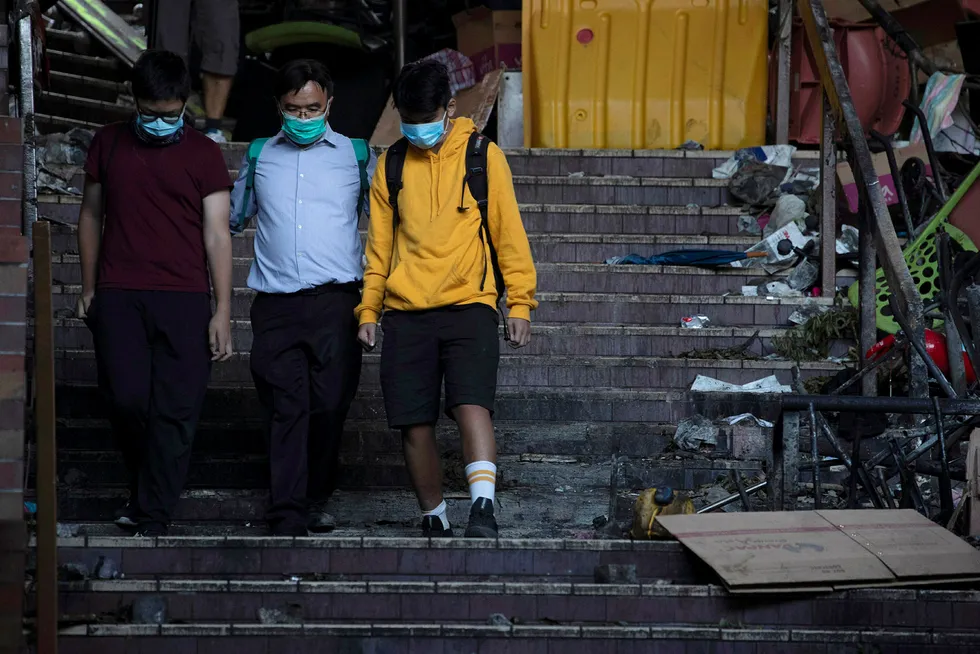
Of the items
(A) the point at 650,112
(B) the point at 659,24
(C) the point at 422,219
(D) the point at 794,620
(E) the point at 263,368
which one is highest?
(B) the point at 659,24

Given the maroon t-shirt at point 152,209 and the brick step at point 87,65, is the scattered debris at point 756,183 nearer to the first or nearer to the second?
the maroon t-shirt at point 152,209

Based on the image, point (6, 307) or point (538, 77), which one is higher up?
point (538, 77)

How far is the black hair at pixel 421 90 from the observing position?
546 cm

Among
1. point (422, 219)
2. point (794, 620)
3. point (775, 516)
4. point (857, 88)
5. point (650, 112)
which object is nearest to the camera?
point (794, 620)

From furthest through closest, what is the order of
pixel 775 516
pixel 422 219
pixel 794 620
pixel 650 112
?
pixel 650 112, pixel 422 219, pixel 775 516, pixel 794 620

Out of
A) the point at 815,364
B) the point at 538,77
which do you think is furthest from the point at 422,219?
the point at 538,77

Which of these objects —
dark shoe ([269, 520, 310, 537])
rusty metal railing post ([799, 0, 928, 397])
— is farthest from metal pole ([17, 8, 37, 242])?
rusty metal railing post ([799, 0, 928, 397])

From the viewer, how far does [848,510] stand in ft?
17.2

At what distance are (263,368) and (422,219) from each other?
32.9 inches

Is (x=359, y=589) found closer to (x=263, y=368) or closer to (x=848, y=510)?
(x=263, y=368)

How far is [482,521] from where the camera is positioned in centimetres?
529

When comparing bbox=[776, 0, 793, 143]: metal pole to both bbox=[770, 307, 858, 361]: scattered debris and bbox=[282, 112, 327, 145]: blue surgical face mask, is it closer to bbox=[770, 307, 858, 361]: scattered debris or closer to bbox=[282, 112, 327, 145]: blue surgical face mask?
bbox=[770, 307, 858, 361]: scattered debris

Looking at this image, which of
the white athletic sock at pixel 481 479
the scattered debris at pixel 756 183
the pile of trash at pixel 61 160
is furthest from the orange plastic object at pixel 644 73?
the white athletic sock at pixel 481 479

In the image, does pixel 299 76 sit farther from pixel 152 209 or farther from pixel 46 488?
pixel 46 488
